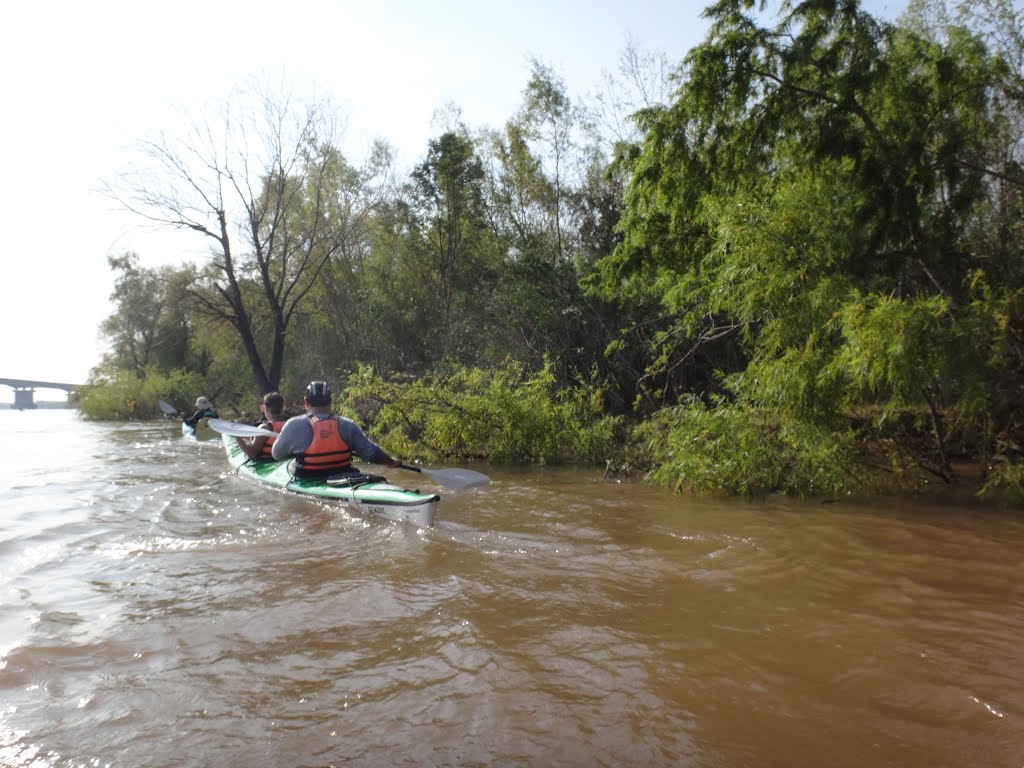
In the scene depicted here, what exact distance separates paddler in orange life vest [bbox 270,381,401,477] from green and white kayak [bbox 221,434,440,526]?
165 millimetres

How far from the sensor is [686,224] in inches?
369

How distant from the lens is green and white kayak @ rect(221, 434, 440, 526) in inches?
260

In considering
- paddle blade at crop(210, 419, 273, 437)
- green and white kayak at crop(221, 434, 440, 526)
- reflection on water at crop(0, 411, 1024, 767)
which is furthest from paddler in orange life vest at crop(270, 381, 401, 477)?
paddle blade at crop(210, 419, 273, 437)

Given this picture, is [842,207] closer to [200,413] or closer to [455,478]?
[455,478]

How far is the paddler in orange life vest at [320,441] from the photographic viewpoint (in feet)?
25.3

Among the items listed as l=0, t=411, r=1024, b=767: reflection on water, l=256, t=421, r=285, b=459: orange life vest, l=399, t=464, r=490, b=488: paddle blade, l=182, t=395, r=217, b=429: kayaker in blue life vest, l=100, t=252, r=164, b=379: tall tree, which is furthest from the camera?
l=100, t=252, r=164, b=379: tall tree

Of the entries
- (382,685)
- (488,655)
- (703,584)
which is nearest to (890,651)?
(703,584)

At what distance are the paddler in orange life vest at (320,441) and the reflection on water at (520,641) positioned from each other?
2.75 feet

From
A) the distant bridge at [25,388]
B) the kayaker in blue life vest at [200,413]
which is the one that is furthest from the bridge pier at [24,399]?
the kayaker in blue life vest at [200,413]

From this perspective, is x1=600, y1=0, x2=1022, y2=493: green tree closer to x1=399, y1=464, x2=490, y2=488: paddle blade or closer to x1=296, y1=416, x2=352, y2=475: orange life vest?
x1=399, y1=464, x2=490, y2=488: paddle blade

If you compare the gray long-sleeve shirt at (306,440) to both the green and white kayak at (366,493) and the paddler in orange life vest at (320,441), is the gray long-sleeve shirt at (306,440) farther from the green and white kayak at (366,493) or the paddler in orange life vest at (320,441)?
the green and white kayak at (366,493)

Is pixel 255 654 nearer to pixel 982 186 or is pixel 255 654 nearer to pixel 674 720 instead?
pixel 674 720

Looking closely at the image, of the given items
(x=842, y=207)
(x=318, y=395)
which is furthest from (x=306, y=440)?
(x=842, y=207)

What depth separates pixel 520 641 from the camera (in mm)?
3867
